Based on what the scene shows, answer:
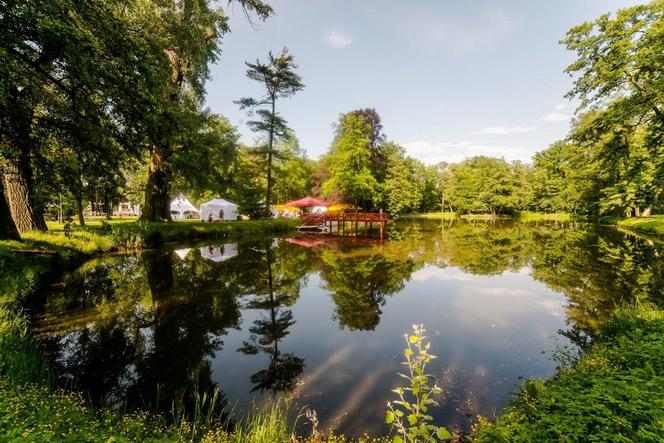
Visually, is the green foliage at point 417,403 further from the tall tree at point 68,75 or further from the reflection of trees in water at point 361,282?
the tall tree at point 68,75

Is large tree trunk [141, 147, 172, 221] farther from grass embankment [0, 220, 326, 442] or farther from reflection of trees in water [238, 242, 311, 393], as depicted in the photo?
reflection of trees in water [238, 242, 311, 393]

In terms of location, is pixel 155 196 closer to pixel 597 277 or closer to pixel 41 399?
pixel 41 399

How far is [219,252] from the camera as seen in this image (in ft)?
65.6

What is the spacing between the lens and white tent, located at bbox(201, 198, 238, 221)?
129 feet

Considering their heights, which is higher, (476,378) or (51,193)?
(51,193)

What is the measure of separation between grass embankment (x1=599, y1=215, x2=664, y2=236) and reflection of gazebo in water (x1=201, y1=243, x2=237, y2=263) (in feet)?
116

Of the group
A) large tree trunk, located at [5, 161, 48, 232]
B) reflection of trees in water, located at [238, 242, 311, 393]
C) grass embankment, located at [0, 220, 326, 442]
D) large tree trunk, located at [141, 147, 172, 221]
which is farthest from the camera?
large tree trunk, located at [141, 147, 172, 221]

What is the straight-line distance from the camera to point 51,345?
6688mm

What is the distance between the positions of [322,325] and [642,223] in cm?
3973

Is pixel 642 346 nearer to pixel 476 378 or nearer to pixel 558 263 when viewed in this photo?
pixel 476 378

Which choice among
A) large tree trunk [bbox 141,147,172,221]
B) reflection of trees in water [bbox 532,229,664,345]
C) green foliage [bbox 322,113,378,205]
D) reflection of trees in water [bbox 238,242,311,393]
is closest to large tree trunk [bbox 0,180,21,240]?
reflection of trees in water [bbox 238,242,311,393]

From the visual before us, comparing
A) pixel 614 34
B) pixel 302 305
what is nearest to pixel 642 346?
pixel 302 305

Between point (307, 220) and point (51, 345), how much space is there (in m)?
29.6

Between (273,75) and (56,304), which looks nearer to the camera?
(56,304)
